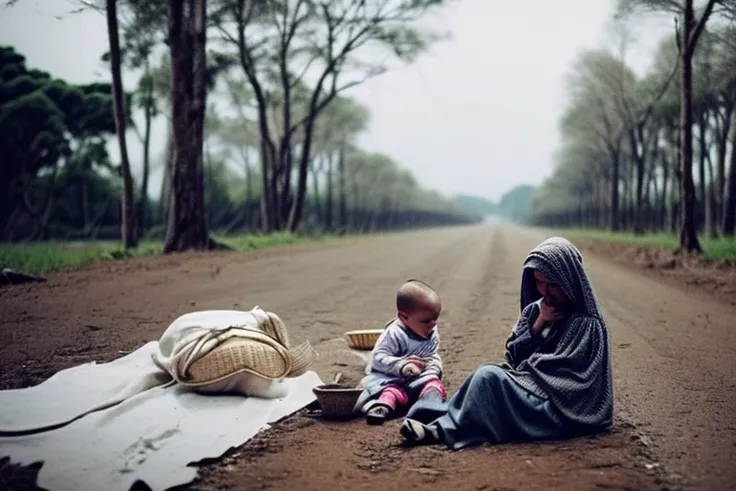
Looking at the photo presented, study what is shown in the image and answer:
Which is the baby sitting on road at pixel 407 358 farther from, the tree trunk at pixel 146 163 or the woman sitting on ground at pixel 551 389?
the tree trunk at pixel 146 163

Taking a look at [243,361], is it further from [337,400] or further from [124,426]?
[124,426]

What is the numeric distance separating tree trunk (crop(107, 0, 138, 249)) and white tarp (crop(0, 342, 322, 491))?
1407 cm

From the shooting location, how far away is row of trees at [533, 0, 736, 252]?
19781mm

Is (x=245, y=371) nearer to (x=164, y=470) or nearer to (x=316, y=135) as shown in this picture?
(x=164, y=470)

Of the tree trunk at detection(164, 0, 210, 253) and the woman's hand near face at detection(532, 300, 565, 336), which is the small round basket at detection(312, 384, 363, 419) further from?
the tree trunk at detection(164, 0, 210, 253)

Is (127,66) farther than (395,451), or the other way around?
(127,66)

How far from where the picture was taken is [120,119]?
1905 centimetres

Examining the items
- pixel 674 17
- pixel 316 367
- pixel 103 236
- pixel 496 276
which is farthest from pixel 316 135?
pixel 316 367

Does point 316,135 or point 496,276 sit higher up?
point 316,135

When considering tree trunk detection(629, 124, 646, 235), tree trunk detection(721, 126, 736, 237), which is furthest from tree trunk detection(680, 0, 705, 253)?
tree trunk detection(629, 124, 646, 235)

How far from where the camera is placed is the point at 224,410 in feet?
16.0

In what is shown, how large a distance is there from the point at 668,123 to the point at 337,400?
125 ft

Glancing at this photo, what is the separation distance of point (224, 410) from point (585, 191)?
78.4m

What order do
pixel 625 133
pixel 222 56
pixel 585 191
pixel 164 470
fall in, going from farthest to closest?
pixel 585 191, pixel 625 133, pixel 222 56, pixel 164 470
